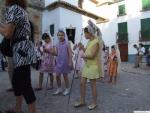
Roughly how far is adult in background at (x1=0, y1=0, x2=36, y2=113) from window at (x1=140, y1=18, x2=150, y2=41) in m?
31.1

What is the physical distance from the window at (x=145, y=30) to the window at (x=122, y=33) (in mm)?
2307

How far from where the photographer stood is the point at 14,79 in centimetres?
532

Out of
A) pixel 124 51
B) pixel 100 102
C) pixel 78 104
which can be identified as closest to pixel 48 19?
pixel 124 51

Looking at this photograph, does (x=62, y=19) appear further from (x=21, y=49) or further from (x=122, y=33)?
(x=21, y=49)

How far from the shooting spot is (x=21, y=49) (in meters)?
5.27

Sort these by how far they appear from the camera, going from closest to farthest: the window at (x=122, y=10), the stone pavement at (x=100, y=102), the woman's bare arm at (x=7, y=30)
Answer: the woman's bare arm at (x=7, y=30)
the stone pavement at (x=100, y=102)
the window at (x=122, y=10)

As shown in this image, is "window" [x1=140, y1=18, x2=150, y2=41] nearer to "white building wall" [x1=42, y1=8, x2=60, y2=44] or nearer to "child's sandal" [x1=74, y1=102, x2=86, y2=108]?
"white building wall" [x1=42, y1=8, x2=60, y2=44]

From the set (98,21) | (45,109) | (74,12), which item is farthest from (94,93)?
(98,21)

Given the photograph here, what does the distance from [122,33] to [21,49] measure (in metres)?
33.6

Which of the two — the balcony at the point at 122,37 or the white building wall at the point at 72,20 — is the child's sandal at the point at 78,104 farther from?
the balcony at the point at 122,37

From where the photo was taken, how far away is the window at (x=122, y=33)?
37.9 meters

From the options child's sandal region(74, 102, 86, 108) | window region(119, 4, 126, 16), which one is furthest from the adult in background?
window region(119, 4, 126, 16)

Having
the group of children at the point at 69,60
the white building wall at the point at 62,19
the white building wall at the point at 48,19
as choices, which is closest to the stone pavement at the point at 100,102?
the group of children at the point at 69,60

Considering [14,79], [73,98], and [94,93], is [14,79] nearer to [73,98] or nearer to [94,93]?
[94,93]
